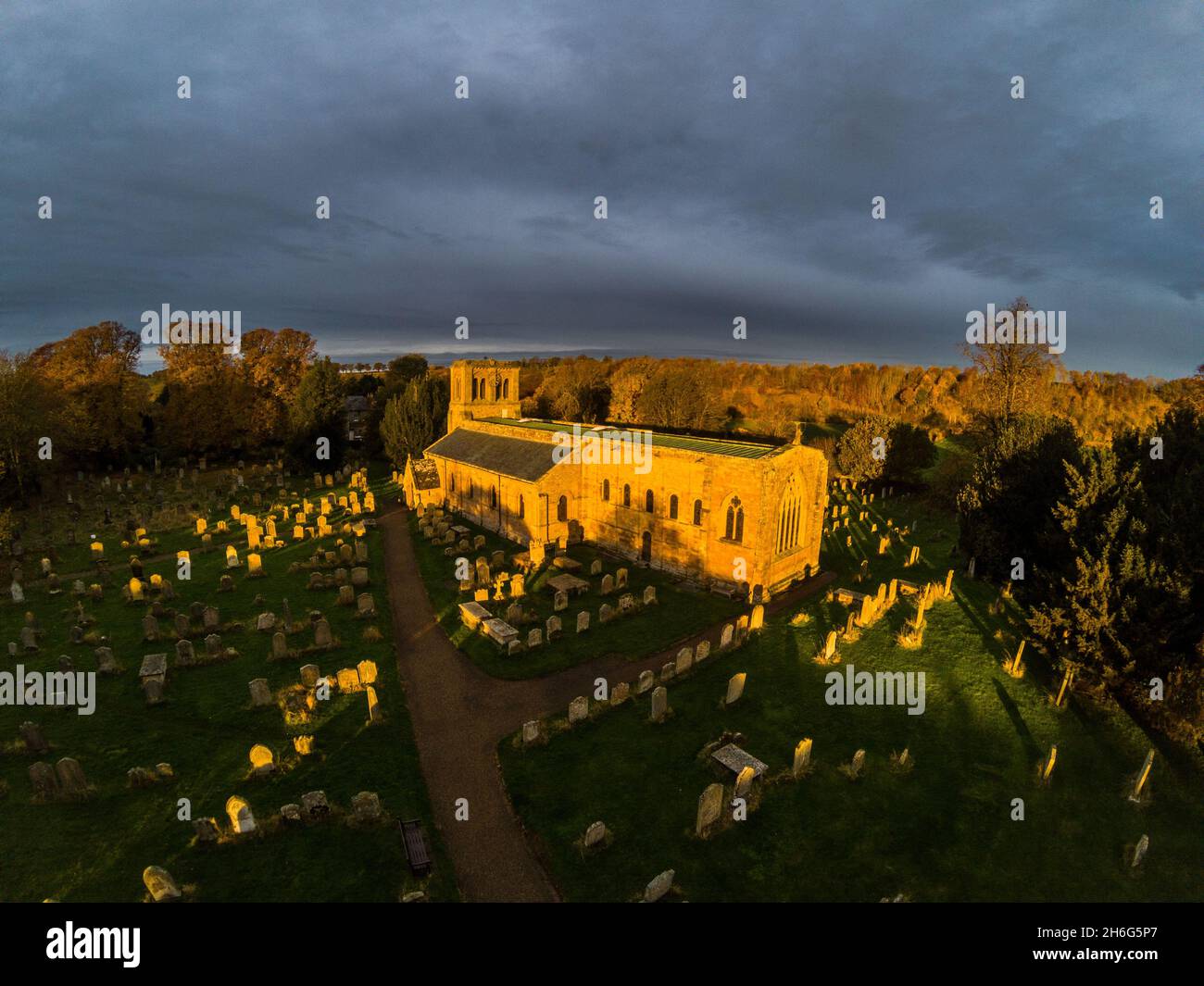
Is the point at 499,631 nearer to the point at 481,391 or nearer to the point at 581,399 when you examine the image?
the point at 481,391

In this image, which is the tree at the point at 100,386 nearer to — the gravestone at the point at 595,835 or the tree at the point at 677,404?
the tree at the point at 677,404

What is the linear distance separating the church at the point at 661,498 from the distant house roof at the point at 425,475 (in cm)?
312

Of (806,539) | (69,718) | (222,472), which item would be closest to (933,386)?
(806,539)

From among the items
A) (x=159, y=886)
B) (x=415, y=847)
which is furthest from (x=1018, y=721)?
(x=159, y=886)

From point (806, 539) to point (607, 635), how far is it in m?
12.3

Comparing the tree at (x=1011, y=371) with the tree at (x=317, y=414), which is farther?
the tree at (x=317, y=414)

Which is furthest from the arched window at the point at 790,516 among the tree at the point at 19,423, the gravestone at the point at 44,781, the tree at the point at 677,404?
the tree at the point at 19,423

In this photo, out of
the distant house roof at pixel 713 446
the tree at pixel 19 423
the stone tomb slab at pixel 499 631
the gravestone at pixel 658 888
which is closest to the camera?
the gravestone at pixel 658 888

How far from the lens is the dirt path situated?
1141cm

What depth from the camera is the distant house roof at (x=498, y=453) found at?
Result: 31.8m

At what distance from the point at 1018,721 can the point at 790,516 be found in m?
12.0

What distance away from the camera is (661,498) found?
1086 inches

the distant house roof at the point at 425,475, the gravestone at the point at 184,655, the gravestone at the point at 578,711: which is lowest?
the gravestone at the point at 578,711

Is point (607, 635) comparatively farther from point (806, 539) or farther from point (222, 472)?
point (222, 472)
